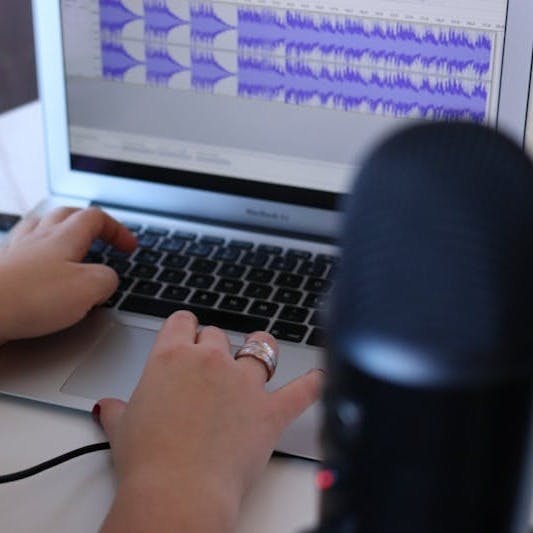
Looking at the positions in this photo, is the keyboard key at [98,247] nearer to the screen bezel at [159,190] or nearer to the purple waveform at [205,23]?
the screen bezel at [159,190]

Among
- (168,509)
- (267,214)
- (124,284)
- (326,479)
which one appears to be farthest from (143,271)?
(326,479)

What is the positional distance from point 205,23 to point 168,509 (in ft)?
1.45

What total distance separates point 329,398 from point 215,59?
1.88 feet

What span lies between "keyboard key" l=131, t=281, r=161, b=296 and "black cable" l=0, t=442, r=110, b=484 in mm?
184

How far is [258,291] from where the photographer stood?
30.4 inches

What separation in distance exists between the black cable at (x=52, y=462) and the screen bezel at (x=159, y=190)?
11.3 inches

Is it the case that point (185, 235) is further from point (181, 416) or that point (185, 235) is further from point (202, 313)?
point (181, 416)

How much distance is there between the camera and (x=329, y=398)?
281mm

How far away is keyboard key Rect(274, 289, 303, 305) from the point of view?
758 millimetres

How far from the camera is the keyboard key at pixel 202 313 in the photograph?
73cm

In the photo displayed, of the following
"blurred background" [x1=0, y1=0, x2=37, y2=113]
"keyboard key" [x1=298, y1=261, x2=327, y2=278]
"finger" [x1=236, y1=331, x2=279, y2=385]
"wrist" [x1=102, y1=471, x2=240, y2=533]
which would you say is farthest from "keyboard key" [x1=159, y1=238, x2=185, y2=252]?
"blurred background" [x1=0, y1=0, x2=37, y2=113]

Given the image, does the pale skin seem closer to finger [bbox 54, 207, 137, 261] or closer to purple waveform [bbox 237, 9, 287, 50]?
finger [bbox 54, 207, 137, 261]

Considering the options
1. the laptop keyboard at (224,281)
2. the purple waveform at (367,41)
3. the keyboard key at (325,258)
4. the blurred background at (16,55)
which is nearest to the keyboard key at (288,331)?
the laptop keyboard at (224,281)

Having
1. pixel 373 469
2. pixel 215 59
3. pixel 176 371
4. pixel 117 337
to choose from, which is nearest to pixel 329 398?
pixel 373 469
